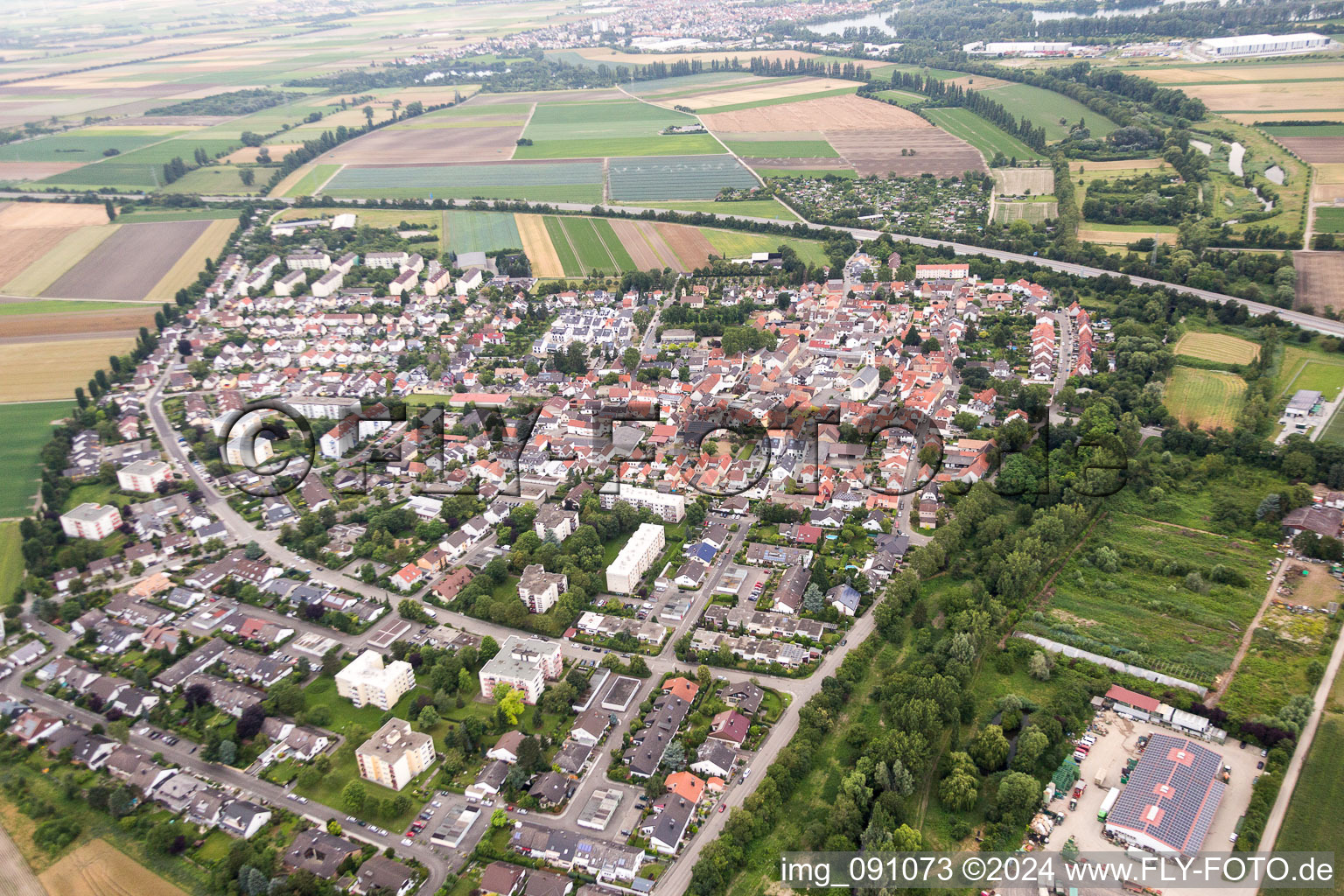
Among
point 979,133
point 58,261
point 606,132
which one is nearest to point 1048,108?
point 979,133

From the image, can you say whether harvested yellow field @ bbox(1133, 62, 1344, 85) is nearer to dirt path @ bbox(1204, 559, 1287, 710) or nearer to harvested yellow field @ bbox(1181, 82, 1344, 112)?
harvested yellow field @ bbox(1181, 82, 1344, 112)

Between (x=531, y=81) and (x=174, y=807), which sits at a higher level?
(x=531, y=81)

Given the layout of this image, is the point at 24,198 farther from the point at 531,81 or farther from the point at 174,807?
the point at 174,807

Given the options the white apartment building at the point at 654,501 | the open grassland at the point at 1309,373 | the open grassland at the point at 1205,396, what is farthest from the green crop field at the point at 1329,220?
the white apartment building at the point at 654,501

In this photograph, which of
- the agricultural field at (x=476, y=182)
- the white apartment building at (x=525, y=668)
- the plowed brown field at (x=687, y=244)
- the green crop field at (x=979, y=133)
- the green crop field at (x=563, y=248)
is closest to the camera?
the white apartment building at (x=525, y=668)

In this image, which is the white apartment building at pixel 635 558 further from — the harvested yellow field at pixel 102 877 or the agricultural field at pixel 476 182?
the agricultural field at pixel 476 182

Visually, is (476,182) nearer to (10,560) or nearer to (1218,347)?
(10,560)

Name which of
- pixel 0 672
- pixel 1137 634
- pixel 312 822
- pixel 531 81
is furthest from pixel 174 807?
pixel 531 81
